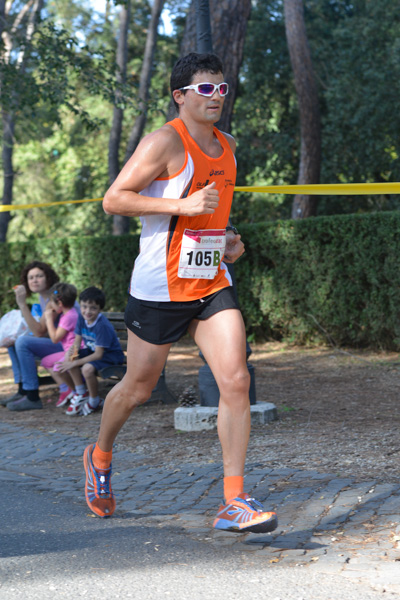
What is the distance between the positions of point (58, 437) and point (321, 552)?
11.1 ft

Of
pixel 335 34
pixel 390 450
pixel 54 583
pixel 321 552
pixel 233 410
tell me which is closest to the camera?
pixel 54 583

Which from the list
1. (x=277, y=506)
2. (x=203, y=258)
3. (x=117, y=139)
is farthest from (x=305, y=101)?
(x=203, y=258)

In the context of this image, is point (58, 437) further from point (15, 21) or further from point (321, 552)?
point (15, 21)

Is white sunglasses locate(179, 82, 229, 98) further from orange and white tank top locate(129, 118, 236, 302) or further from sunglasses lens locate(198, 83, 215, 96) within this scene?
orange and white tank top locate(129, 118, 236, 302)

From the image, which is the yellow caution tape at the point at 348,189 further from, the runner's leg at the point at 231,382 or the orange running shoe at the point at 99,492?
the orange running shoe at the point at 99,492

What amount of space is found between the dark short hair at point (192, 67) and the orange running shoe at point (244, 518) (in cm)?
193

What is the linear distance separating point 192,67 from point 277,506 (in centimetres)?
226

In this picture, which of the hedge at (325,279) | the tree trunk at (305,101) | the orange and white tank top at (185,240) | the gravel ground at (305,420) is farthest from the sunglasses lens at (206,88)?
the tree trunk at (305,101)

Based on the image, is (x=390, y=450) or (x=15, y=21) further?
(x=15, y=21)

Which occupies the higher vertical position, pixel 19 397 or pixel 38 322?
pixel 38 322

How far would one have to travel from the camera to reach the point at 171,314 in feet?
12.4

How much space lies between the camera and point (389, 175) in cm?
2175

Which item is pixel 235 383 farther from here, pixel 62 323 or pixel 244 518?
pixel 62 323

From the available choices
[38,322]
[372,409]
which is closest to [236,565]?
[372,409]
